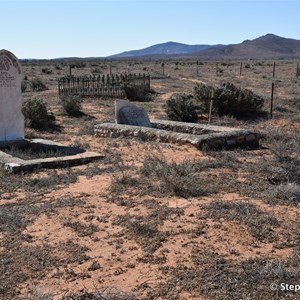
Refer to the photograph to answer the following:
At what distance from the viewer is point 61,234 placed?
5715mm

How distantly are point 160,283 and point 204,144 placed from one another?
251 inches

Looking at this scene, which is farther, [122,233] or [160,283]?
[122,233]

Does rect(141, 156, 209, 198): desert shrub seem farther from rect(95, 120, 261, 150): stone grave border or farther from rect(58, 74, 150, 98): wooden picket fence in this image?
rect(58, 74, 150, 98): wooden picket fence

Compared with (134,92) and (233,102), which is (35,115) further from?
(134,92)

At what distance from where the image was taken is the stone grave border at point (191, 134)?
10.8 meters

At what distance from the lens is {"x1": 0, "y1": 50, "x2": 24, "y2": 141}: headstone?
10.7 meters

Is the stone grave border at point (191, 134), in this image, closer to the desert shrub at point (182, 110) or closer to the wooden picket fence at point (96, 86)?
the desert shrub at point (182, 110)

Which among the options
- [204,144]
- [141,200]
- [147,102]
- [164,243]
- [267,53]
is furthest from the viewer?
[267,53]

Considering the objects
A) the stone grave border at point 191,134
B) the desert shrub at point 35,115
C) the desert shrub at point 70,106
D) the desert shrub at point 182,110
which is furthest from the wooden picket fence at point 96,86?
the stone grave border at point 191,134

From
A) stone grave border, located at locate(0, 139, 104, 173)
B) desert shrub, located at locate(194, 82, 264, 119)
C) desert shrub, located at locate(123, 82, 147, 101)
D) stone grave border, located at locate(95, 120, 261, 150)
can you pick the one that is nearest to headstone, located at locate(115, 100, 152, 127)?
stone grave border, located at locate(95, 120, 261, 150)

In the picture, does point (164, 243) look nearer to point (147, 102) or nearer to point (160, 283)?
point (160, 283)

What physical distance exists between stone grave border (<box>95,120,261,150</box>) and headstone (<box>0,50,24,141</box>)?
250 centimetres

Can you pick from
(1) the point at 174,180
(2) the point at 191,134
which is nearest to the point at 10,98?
(2) the point at 191,134

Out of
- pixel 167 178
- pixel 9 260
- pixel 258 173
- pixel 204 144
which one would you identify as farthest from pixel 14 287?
pixel 204 144
